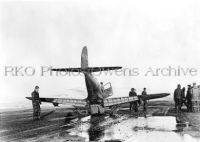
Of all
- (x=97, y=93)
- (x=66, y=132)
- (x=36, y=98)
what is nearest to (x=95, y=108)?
(x=97, y=93)

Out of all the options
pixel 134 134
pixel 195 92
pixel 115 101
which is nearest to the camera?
pixel 134 134

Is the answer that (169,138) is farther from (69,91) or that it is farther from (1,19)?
(69,91)

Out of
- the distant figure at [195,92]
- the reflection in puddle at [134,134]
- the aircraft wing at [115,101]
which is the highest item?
the distant figure at [195,92]

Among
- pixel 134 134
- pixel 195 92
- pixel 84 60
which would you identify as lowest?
pixel 134 134

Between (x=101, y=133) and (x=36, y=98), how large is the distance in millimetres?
7517

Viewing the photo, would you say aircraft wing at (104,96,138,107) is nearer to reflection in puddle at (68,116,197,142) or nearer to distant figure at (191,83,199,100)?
distant figure at (191,83,199,100)

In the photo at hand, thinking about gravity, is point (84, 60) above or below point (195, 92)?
above

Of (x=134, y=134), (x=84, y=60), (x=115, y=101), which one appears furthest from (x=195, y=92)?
(x=134, y=134)

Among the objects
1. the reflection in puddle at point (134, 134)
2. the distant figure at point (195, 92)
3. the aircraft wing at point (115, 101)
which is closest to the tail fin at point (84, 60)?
the aircraft wing at point (115, 101)

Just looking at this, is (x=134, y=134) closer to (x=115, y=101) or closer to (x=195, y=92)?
(x=115, y=101)

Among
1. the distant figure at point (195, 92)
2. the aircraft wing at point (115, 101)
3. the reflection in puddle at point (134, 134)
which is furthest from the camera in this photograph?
the distant figure at point (195, 92)

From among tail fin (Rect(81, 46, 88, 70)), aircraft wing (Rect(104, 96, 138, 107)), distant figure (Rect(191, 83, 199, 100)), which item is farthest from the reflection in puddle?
distant figure (Rect(191, 83, 199, 100))

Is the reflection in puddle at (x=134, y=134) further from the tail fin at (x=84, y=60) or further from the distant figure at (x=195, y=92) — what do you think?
the distant figure at (x=195, y=92)

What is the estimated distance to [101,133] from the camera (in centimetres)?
1262
